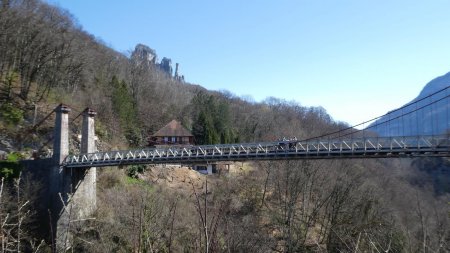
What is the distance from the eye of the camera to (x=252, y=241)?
79.0 ft

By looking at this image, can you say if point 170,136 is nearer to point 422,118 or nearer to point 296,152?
point 296,152

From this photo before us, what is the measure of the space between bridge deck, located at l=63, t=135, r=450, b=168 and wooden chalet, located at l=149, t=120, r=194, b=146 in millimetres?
17627

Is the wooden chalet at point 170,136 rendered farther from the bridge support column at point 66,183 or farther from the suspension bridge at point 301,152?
the bridge support column at point 66,183

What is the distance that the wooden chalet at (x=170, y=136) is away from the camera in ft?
149

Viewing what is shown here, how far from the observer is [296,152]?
22938 millimetres

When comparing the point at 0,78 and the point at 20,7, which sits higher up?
Answer: the point at 20,7

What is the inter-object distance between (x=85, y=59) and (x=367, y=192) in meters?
28.3

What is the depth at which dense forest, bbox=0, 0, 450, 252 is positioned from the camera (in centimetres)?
2323

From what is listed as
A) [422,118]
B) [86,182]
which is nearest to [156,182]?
[86,182]

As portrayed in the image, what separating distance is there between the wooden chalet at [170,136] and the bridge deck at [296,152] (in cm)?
1763

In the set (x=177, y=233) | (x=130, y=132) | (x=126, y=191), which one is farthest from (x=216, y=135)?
(x=177, y=233)

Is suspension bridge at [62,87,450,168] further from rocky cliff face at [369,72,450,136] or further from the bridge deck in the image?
rocky cliff face at [369,72,450,136]

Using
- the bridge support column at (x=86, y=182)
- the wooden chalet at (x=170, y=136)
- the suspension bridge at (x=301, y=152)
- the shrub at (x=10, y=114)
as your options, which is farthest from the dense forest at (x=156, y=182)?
the suspension bridge at (x=301, y=152)

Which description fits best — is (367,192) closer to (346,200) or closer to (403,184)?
(346,200)
